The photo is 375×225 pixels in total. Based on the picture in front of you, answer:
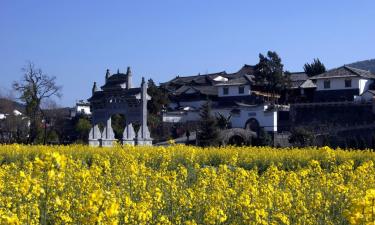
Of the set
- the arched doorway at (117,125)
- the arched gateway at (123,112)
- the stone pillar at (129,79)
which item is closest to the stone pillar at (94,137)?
the arched gateway at (123,112)

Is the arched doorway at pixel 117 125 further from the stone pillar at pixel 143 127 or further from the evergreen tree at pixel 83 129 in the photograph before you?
the stone pillar at pixel 143 127

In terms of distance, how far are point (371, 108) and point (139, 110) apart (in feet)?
48.1

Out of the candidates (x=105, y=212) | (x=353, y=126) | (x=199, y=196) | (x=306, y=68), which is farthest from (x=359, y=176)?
(x=306, y=68)

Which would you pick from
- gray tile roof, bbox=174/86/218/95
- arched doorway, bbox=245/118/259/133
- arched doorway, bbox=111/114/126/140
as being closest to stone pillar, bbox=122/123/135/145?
arched doorway, bbox=111/114/126/140

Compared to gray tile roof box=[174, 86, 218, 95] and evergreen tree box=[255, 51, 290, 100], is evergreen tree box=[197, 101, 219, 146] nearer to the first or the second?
evergreen tree box=[255, 51, 290, 100]

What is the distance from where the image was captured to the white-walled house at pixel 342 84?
38.3 m

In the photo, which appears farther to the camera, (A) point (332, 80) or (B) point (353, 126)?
(A) point (332, 80)

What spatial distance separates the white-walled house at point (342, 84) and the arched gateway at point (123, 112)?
1551 cm

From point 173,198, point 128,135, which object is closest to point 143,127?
point 128,135

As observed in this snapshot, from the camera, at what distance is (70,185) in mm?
7172

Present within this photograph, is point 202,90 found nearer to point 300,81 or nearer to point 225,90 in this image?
point 225,90

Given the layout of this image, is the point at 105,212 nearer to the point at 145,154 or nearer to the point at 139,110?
the point at 145,154

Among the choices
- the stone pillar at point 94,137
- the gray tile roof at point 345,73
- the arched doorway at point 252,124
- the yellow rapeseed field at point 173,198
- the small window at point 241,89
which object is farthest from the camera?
the small window at point 241,89

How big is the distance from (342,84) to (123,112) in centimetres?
1714
